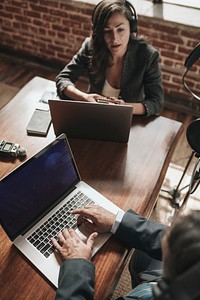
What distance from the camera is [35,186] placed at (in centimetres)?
98

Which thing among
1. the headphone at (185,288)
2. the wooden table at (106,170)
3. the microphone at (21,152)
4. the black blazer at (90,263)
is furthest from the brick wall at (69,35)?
the headphone at (185,288)

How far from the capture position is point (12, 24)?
10.2ft

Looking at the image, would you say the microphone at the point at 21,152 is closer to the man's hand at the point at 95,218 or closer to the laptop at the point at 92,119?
the laptop at the point at 92,119


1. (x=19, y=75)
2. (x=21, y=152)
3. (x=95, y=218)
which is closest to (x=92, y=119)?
(x=21, y=152)

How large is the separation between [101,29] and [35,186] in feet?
3.03

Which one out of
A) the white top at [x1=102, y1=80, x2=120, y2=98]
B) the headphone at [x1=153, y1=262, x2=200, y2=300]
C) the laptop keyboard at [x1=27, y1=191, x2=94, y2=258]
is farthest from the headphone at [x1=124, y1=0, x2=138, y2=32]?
the headphone at [x1=153, y1=262, x2=200, y2=300]

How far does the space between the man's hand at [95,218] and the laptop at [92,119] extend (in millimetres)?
378

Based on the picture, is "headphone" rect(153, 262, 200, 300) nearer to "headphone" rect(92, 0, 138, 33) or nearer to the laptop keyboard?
the laptop keyboard

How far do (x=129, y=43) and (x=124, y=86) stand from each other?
22cm

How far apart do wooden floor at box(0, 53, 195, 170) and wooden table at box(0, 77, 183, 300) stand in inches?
45.9

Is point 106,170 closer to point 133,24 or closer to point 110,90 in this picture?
point 110,90

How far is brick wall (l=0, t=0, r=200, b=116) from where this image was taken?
2.43m

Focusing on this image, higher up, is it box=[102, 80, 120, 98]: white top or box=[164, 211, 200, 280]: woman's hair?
box=[164, 211, 200, 280]: woman's hair

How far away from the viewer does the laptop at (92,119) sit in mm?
1188
